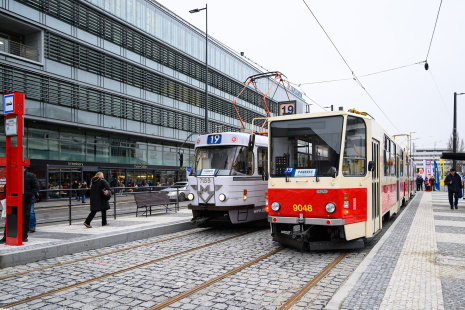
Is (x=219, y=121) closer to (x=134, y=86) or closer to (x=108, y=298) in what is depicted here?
(x=134, y=86)

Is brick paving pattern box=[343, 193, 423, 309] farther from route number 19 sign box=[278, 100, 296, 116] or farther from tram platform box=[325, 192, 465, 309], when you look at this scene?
route number 19 sign box=[278, 100, 296, 116]

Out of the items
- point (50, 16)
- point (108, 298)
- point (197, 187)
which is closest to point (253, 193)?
point (197, 187)

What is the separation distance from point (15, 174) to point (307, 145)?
6.54 metres

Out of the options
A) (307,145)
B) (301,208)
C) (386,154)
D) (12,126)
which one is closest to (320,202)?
(301,208)

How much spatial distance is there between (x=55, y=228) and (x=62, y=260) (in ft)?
12.6

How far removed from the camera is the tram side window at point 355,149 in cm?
809

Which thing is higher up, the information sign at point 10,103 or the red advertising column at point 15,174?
the information sign at point 10,103

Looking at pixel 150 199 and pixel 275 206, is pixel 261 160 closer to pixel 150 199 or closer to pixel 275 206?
pixel 275 206

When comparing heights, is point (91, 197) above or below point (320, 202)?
below

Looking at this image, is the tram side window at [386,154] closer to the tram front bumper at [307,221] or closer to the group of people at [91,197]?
the tram front bumper at [307,221]

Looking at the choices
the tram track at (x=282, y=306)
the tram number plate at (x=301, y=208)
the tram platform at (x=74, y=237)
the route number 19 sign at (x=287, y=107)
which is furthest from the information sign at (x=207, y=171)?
the route number 19 sign at (x=287, y=107)

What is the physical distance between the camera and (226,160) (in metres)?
11.2

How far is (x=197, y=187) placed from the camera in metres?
11.3

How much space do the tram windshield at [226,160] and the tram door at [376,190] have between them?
11.9ft
